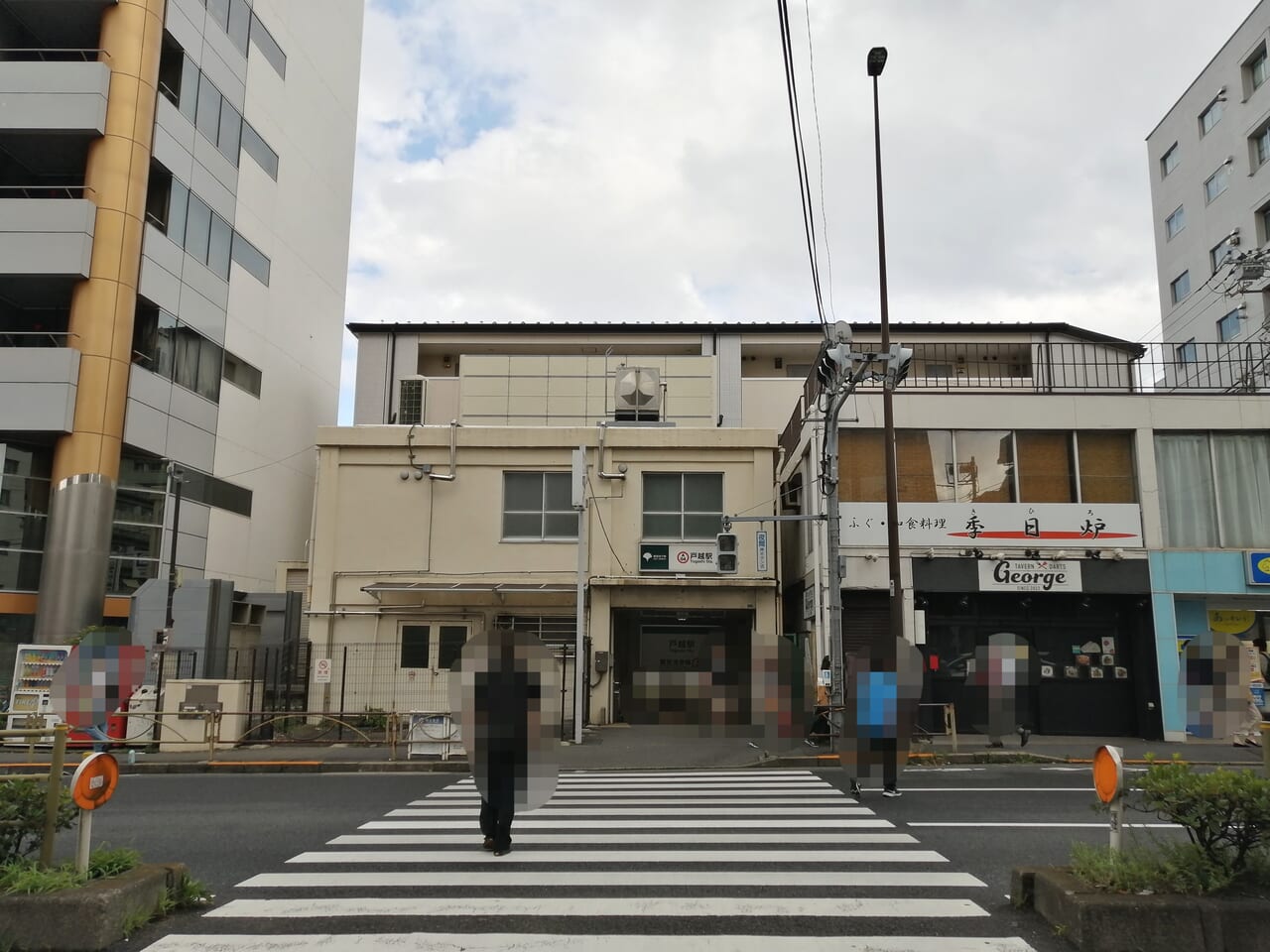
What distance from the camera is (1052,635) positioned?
19.0 m

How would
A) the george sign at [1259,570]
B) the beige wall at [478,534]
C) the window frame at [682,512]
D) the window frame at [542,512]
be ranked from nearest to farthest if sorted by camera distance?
the george sign at [1259,570], the beige wall at [478,534], the window frame at [682,512], the window frame at [542,512]

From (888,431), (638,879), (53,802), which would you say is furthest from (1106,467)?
(53,802)

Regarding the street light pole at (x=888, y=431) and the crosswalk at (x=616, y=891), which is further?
the street light pole at (x=888, y=431)

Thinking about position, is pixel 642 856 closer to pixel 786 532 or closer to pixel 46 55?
pixel 786 532

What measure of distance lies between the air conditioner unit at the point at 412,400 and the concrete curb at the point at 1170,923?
2303 centimetres

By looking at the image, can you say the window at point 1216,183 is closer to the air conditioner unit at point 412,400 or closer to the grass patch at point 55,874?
the air conditioner unit at point 412,400

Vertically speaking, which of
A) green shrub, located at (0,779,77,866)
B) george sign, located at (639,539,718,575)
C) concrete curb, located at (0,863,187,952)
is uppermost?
george sign, located at (639,539,718,575)

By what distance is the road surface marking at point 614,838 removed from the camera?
8.46 meters

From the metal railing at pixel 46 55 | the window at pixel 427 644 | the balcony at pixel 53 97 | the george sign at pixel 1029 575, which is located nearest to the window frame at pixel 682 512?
the window at pixel 427 644

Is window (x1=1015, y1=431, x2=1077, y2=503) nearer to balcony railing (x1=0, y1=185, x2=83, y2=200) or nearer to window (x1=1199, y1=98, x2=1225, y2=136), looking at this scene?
balcony railing (x1=0, y1=185, x2=83, y2=200)

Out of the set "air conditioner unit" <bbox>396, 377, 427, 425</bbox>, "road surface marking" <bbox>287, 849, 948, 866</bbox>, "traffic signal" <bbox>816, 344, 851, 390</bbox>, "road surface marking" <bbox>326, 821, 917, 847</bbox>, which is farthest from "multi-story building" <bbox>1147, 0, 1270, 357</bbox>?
"road surface marking" <bbox>287, 849, 948, 866</bbox>

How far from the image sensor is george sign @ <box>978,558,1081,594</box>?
18.5 meters

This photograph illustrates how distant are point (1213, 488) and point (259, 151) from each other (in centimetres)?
3070

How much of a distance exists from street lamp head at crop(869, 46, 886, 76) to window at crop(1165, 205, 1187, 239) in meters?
31.4
